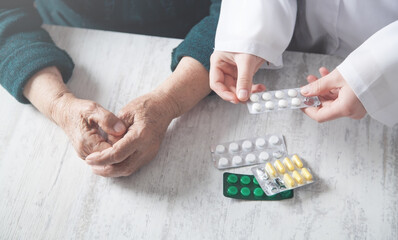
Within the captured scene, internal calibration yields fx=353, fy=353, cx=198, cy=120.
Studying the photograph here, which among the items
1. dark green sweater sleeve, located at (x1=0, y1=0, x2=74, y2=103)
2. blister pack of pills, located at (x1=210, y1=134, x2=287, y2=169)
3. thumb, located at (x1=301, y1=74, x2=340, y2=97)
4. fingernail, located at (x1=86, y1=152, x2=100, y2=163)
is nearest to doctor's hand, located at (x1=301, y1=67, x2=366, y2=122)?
thumb, located at (x1=301, y1=74, x2=340, y2=97)

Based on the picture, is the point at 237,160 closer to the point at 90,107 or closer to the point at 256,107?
the point at 256,107

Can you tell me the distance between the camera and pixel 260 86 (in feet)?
A: 2.66

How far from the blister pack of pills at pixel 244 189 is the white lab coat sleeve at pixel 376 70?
0.83 feet

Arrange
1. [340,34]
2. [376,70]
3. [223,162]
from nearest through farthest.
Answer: [376,70], [223,162], [340,34]

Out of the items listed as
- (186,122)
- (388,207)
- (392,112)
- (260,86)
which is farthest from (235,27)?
(388,207)

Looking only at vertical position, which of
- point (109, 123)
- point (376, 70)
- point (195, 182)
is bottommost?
point (195, 182)

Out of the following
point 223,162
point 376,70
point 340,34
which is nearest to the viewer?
point 376,70

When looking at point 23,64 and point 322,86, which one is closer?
point 322,86

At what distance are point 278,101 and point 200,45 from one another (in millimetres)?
240

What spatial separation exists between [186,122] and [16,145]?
1.33 ft

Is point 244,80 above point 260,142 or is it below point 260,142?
above

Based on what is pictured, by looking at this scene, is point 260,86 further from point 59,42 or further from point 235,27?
point 59,42

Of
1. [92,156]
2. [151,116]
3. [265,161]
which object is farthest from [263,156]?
[92,156]

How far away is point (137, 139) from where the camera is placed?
0.76 meters
